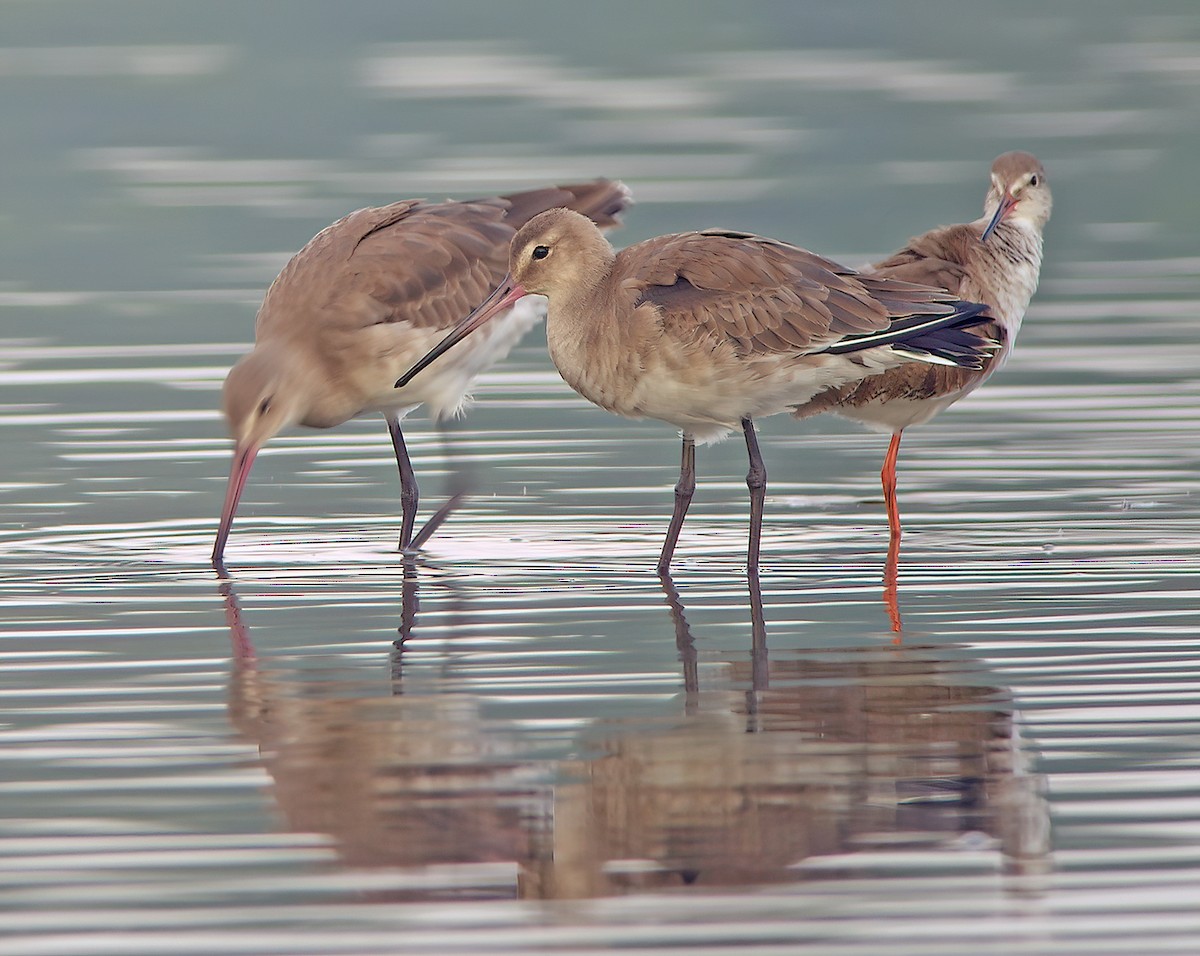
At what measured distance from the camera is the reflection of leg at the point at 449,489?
10.2 meters

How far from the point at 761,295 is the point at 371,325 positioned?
6.76 ft

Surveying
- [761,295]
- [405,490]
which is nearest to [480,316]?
[405,490]

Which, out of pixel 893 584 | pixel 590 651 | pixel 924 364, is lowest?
pixel 590 651

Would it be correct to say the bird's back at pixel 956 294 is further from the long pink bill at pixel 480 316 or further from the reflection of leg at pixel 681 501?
the long pink bill at pixel 480 316

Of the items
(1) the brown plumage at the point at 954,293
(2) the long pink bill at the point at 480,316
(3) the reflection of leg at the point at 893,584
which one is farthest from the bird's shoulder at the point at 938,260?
(2) the long pink bill at the point at 480,316

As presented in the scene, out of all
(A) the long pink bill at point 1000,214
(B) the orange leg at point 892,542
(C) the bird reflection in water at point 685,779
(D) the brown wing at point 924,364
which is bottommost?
(C) the bird reflection in water at point 685,779

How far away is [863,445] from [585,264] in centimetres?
298

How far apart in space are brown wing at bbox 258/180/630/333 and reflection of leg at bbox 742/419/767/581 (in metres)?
1.82

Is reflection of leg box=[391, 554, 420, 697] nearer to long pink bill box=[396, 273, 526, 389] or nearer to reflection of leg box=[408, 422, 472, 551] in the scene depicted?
reflection of leg box=[408, 422, 472, 551]

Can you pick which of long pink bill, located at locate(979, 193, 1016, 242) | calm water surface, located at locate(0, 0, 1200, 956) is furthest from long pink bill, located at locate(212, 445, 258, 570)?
long pink bill, located at locate(979, 193, 1016, 242)

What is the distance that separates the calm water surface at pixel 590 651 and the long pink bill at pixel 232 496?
0.39 ft

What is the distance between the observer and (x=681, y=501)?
31.3ft

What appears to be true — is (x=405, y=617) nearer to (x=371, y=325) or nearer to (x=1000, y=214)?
(x=371, y=325)

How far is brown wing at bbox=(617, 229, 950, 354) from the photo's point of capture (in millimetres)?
A: 9023
